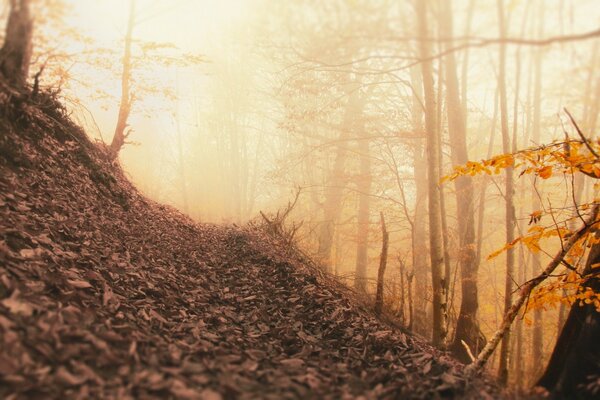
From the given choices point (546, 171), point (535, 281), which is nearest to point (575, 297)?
point (535, 281)

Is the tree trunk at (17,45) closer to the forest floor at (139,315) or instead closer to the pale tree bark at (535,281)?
Result: the forest floor at (139,315)

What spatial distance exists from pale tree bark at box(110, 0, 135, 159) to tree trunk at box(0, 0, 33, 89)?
4.04 meters

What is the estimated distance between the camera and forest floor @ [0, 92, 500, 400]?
2.17 meters

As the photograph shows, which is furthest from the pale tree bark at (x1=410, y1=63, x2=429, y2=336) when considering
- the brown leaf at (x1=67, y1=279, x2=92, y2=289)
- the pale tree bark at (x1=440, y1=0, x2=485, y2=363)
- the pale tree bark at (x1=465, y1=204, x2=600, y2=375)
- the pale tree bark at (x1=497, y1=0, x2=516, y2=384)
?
the brown leaf at (x1=67, y1=279, x2=92, y2=289)

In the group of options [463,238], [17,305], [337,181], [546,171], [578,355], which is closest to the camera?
[17,305]

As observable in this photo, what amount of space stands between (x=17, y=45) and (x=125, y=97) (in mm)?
4762

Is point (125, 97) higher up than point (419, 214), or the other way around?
point (125, 97)

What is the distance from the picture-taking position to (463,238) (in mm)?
7406

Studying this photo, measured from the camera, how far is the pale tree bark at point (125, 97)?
28.0 ft

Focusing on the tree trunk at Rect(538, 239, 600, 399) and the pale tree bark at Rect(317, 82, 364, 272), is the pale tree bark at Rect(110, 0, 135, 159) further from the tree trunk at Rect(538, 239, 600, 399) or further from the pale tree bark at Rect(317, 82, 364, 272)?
the tree trunk at Rect(538, 239, 600, 399)

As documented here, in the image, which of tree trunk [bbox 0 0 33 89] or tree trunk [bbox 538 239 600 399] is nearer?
tree trunk [bbox 538 239 600 399]

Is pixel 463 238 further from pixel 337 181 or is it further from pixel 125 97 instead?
pixel 125 97

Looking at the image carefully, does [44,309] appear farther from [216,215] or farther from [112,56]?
[216,215]

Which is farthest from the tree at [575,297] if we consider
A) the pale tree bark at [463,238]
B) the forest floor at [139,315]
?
the pale tree bark at [463,238]
